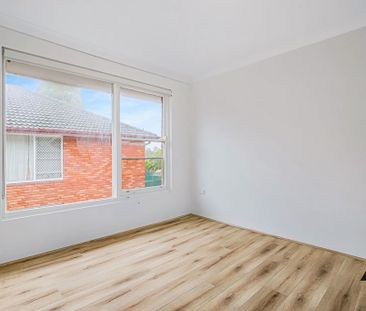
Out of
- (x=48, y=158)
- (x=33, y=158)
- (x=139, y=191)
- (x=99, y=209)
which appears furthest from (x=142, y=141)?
(x=33, y=158)

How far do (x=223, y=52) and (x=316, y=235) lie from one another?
293 centimetres

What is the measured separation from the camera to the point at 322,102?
113 inches

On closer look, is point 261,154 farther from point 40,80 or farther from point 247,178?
point 40,80

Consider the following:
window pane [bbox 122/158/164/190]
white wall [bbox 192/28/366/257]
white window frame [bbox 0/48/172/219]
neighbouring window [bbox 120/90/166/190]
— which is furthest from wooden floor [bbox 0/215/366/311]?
neighbouring window [bbox 120/90/166/190]

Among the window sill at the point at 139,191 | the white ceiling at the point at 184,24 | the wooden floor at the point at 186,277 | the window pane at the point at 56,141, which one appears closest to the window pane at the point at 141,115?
the window pane at the point at 56,141

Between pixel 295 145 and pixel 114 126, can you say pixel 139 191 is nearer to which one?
pixel 114 126

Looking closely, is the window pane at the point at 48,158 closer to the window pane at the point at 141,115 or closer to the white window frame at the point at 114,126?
the white window frame at the point at 114,126

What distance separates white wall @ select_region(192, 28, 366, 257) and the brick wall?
1.58 m

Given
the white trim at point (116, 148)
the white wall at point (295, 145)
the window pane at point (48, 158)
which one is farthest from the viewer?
the white trim at point (116, 148)

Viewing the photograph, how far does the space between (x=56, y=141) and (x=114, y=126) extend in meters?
0.86

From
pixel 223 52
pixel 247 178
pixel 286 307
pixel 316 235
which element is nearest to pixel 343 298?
pixel 286 307

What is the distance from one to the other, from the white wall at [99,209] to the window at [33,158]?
53cm

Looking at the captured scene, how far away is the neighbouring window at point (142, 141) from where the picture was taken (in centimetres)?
369

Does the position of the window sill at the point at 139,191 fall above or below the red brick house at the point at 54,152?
below
